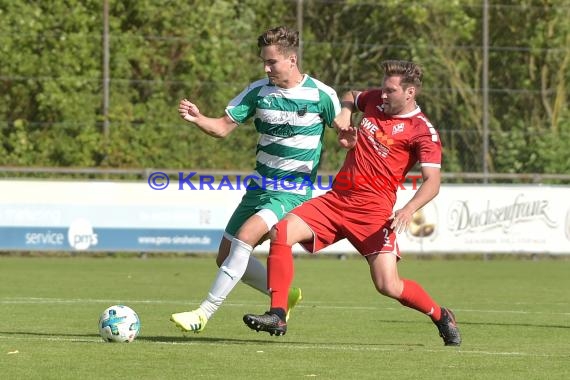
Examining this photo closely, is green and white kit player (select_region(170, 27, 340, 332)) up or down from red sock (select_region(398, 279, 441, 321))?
up

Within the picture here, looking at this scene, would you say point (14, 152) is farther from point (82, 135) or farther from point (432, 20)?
point (432, 20)

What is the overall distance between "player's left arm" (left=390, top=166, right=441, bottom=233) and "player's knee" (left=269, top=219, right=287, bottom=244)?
694mm

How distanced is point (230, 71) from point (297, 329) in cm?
1492

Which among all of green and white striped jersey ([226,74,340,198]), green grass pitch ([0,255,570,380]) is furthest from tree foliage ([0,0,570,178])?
green and white striped jersey ([226,74,340,198])

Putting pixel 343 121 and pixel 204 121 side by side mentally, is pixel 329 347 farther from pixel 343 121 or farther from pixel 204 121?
pixel 204 121

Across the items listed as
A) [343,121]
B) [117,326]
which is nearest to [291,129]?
[343,121]

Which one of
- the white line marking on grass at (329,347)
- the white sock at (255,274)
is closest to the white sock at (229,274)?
the white line marking on grass at (329,347)

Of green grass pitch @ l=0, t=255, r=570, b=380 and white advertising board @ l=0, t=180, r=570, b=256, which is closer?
green grass pitch @ l=0, t=255, r=570, b=380

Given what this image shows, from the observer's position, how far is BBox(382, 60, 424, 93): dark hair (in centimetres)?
875

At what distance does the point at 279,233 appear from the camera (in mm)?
8555

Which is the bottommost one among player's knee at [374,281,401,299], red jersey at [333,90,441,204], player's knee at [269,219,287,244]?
player's knee at [374,281,401,299]

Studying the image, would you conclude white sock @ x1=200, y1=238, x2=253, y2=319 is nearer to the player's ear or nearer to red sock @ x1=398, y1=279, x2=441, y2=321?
red sock @ x1=398, y1=279, x2=441, y2=321

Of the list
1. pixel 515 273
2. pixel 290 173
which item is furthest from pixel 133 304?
pixel 515 273

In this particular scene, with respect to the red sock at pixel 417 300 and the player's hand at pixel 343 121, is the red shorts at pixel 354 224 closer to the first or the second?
the red sock at pixel 417 300
